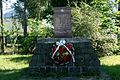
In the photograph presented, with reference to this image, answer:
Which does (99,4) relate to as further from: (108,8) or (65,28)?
(65,28)

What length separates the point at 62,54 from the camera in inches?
242

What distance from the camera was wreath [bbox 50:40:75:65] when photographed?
240 inches

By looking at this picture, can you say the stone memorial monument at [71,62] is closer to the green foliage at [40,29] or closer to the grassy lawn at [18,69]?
the grassy lawn at [18,69]

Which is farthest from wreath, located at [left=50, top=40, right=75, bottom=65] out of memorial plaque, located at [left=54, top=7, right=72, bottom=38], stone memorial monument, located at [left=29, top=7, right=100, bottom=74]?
memorial plaque, located at [left=54, top=7, right=72, bottom=38]

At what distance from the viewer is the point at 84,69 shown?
6.02 m

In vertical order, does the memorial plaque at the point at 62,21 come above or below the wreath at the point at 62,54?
above

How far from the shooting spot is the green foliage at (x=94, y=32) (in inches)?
407

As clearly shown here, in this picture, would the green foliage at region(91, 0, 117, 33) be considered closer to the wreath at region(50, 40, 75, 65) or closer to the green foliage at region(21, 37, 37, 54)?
the green foliage at region(21, 37, 37, 54)

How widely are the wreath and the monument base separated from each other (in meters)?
0.16

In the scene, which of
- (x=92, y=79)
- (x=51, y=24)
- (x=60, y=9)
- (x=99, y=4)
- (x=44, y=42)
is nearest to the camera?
(x=92, y=79)

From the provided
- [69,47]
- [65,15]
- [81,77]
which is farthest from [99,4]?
[81,77]

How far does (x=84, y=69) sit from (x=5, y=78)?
276 centimetres

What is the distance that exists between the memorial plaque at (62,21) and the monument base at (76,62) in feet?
3.33

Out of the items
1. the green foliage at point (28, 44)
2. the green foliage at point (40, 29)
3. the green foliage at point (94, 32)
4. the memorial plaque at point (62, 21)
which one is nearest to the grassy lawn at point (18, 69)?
the green foliage at point (94, 32)
